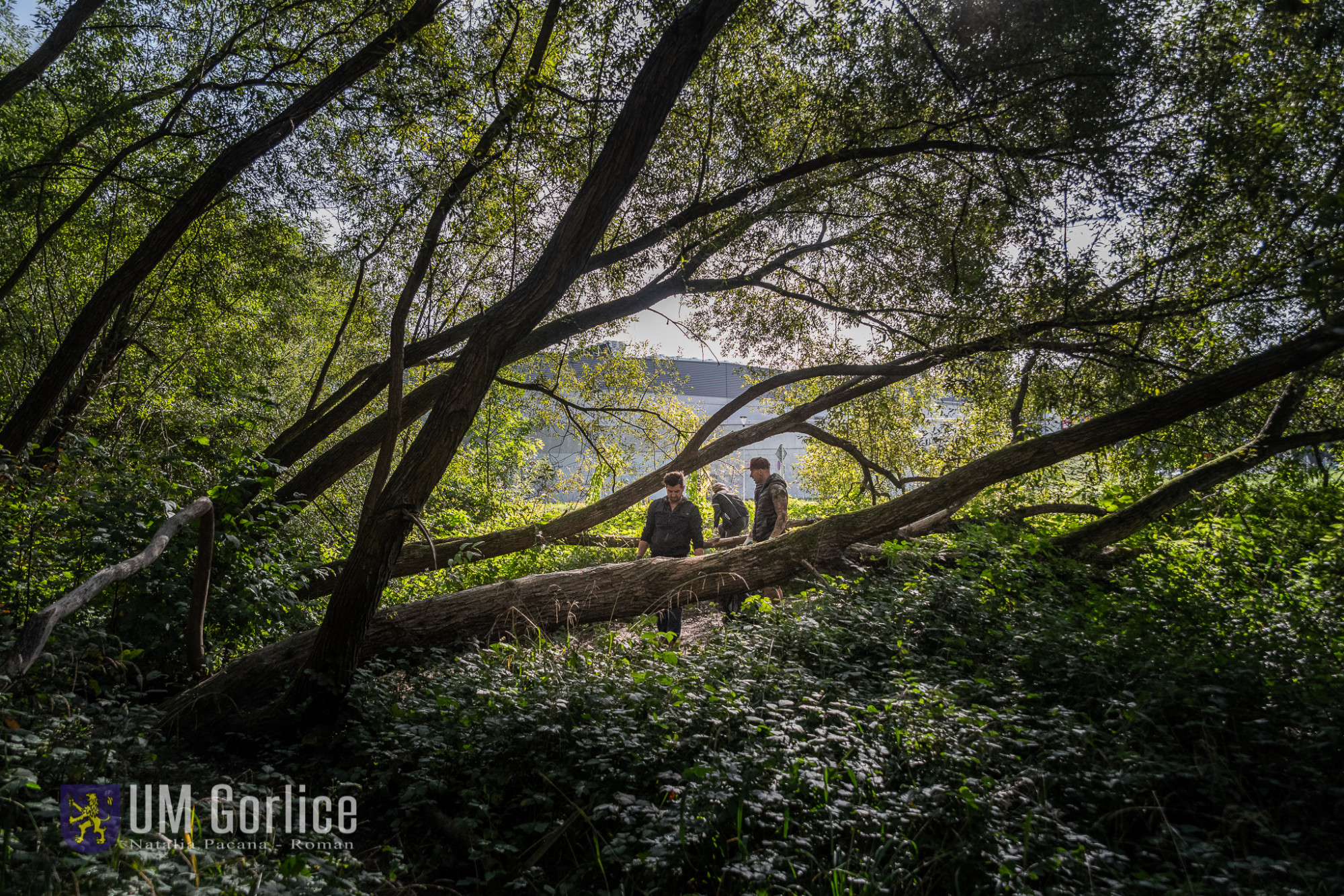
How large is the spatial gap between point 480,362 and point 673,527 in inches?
129

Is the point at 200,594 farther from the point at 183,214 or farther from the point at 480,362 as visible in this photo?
the point at 183,214

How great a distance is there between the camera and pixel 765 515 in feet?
24.1

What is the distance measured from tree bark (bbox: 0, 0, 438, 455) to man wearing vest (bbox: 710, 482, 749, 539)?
18.9 ft

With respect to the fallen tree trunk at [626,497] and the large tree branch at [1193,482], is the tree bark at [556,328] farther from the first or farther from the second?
the large tree branch at [1193,482]

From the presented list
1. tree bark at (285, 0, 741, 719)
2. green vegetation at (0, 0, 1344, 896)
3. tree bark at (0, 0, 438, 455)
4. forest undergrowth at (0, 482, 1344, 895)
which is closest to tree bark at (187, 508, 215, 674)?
green vegetation at (0, 0, 1344, 896)

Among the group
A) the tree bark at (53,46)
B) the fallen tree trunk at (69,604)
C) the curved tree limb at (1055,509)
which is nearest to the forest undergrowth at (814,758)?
the fallen tree trunk at (69,604)

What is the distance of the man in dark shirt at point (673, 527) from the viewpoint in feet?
22.8

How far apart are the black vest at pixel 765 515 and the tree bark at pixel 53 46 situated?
24.2 feet

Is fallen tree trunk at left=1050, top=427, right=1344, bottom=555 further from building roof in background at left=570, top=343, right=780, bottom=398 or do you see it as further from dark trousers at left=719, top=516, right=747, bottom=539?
building roof in background at left=570, top=343, right=780, bottom=398

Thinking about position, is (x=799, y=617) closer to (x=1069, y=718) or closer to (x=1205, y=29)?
(x=1069, y=718)

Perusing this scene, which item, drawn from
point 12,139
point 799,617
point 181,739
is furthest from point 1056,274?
point 12,139

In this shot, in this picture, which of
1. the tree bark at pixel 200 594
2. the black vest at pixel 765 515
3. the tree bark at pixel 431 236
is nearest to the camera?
the tree bark at pixel 200 594

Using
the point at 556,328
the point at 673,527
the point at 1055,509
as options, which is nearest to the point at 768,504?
the point at 673,527

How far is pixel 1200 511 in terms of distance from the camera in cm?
671
